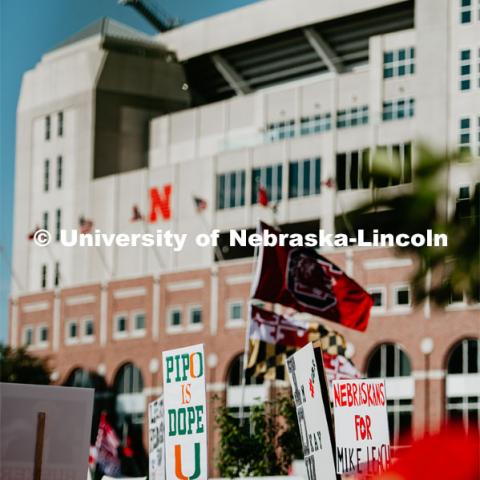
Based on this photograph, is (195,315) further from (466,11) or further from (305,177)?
(466,11)

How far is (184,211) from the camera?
81938 mm

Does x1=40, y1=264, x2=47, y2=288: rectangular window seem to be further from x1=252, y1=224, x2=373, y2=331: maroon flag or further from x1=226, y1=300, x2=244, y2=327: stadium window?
x1=252, y1=224, x2=373, y2=331: maroon flag

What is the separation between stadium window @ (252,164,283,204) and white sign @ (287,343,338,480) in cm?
6469

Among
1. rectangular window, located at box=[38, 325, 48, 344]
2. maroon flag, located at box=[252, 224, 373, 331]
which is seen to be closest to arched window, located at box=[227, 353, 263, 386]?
rectangular window, located at box=[38, 325, 48, 344]

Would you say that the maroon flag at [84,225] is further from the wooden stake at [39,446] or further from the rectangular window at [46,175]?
the wooden stake at [39,446]

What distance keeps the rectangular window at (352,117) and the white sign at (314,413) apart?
215 ft

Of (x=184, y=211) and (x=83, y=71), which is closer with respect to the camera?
(x=184, y=211)

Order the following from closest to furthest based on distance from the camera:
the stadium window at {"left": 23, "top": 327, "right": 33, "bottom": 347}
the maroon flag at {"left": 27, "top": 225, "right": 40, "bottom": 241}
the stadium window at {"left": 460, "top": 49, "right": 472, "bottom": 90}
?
the stadium window at {"left": 460, "top": 49, "right": 472, "bottom": 90}
the stadium window at {"left": 23, "top": 327, "right": 33, "bottom": 347}
the maroon flag at {"left": 27, "top": 225, "right": 40, "bottom": 241}

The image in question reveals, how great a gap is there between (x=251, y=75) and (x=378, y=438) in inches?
2960

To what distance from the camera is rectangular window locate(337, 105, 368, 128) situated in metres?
77.8

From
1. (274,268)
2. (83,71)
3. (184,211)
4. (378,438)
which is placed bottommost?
(378,438)

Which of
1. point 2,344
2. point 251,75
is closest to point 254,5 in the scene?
point 251,75

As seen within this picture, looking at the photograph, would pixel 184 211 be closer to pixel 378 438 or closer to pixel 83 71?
pixel 83 71

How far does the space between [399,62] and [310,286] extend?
44.5 meters
